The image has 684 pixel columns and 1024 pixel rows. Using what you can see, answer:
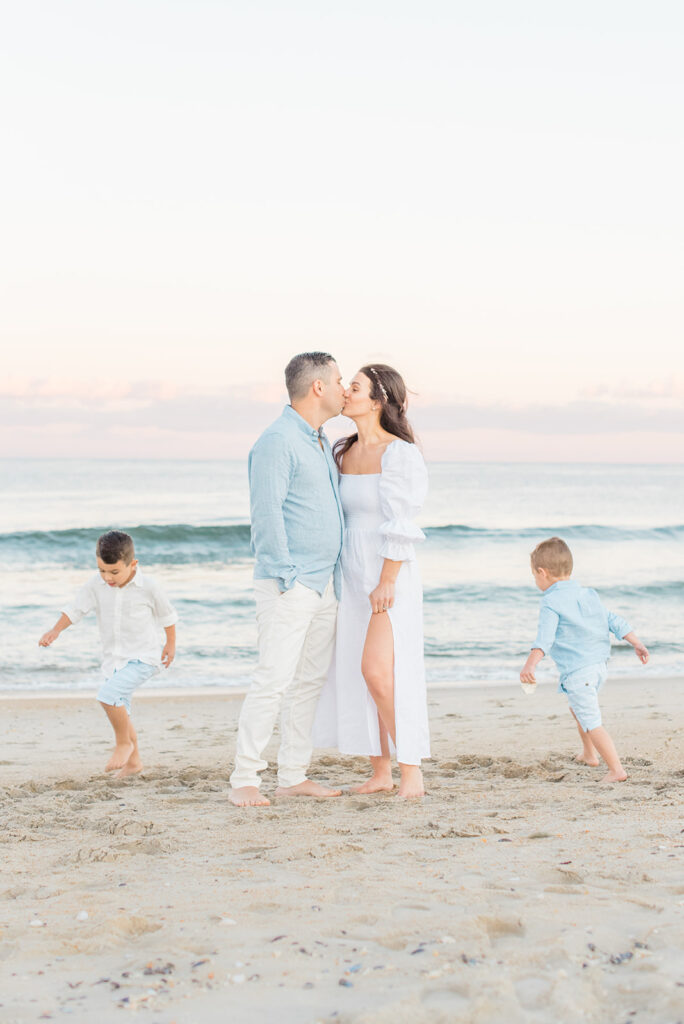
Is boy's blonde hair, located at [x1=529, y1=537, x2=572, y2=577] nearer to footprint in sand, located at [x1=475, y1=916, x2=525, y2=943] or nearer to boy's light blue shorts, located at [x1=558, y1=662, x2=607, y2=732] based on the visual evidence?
boy's light blue shorts, located at [x1=558, y1=662, x2=607, y2=732]

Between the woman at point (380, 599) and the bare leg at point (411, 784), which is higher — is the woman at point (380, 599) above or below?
above

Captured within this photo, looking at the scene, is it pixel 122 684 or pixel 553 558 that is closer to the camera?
pixel 553 558

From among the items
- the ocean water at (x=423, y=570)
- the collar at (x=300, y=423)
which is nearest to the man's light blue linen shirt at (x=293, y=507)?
the collar at (x=300, y=423)

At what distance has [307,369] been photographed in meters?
4.63

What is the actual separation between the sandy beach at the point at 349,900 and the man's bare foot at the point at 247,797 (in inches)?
2.9

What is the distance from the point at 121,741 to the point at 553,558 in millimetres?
2734

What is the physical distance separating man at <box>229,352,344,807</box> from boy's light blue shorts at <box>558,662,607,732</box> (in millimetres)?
1349

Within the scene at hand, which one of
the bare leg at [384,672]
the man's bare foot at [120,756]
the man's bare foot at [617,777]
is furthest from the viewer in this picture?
the man's bare foot at [120,756]

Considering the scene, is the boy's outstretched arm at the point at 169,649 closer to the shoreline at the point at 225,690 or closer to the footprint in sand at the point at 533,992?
the footprint in sand at the point at 533,992

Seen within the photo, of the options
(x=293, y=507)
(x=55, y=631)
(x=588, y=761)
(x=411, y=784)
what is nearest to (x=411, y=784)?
(x=411, y=784)

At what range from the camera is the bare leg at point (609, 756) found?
188 inches

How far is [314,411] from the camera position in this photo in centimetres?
464

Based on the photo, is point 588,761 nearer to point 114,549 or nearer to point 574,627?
point 574,627

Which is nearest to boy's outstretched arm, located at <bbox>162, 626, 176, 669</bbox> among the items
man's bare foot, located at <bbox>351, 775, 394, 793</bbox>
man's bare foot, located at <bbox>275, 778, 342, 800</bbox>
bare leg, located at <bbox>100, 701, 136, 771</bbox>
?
bare leg, located at <bbox>100, 701, 136, 771</bbox>
